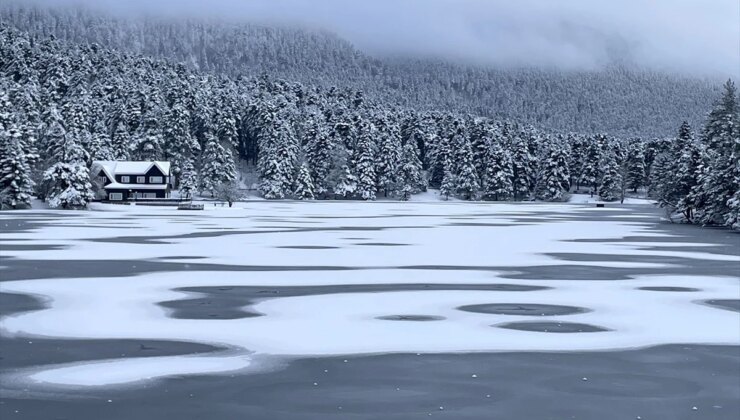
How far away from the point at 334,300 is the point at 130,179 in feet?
318

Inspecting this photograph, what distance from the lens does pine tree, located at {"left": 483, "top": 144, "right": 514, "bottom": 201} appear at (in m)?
150

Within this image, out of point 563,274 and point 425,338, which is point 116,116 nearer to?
point 563,274

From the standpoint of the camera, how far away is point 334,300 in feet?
78.0

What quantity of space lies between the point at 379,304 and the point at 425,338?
4735 millimetres

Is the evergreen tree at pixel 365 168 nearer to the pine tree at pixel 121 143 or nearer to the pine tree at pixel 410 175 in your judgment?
the pine tree at pixel 410 175

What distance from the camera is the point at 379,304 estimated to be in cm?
2309

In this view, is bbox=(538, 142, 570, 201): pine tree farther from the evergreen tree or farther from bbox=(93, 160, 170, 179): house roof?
bbox=(93, 160, 170, 179): house roof

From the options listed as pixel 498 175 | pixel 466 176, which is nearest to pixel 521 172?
pixel 498 175

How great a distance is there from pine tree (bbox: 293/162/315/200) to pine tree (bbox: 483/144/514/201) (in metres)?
33.3

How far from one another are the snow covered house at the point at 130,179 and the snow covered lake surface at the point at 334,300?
71.0 metres

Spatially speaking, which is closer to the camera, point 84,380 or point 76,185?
point 84,380

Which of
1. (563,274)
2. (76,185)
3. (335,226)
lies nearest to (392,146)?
(76,185)

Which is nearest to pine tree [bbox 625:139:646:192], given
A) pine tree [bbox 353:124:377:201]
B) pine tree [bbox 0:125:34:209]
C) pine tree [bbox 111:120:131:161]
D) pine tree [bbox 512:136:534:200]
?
pine tree [bbox 512:136:534:200]

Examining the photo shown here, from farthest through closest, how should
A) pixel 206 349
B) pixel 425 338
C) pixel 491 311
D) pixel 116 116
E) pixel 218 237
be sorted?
pixel 116 116 < pixel 218 237 < pixel 491 311 < pixel 425 338 < pixel 206 349
